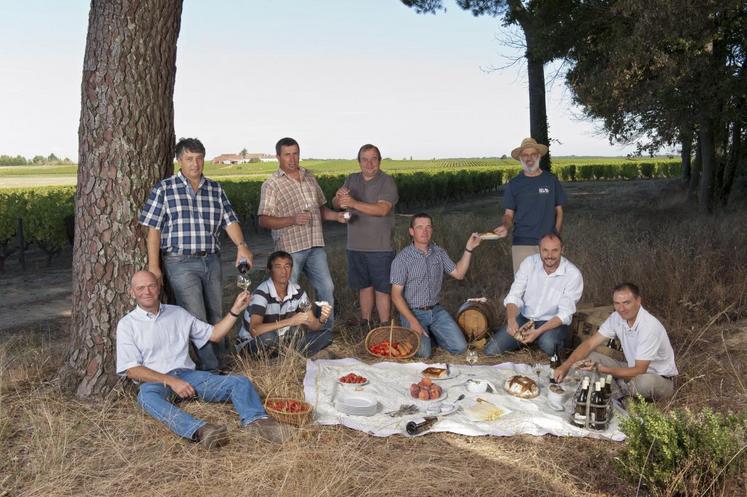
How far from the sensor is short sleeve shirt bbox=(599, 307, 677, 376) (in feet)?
15.6

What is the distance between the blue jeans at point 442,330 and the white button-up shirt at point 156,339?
7.07 feet

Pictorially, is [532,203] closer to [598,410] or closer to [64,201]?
[598,410]

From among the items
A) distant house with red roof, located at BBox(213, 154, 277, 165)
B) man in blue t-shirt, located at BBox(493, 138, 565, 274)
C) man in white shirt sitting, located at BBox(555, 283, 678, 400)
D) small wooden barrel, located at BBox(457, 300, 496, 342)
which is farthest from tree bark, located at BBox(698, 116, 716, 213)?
distant house with red roof, located at BBox(213, 154, 277, 165)

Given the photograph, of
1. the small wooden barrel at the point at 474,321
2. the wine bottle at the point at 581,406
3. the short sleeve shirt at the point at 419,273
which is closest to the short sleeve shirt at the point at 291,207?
the short sleeve shirt at the point at 419,273

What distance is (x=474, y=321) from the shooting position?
254 inches

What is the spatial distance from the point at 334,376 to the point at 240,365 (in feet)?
2.46

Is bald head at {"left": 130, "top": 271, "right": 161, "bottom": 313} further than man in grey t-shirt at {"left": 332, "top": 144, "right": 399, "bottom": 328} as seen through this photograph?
No

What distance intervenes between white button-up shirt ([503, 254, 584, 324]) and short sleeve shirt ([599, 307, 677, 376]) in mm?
826

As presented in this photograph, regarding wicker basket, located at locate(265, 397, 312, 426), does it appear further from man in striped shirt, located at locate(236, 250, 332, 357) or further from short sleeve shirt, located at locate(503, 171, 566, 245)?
short sleeve shirt, located at locate(503, 171, 566, 245)

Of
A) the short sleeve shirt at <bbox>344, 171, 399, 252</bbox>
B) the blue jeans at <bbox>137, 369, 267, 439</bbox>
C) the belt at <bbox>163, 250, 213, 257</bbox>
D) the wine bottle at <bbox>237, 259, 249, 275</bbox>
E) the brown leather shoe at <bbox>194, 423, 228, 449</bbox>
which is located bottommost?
the brown leather shoe at <bbox>194, 423, 228, 449</bbox>

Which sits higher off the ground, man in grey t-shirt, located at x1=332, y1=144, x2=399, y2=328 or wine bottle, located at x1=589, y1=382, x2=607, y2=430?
man in grey t-shirt, located at x1=332, y1=144, x2=399, y2=328

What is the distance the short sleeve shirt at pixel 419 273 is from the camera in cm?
623

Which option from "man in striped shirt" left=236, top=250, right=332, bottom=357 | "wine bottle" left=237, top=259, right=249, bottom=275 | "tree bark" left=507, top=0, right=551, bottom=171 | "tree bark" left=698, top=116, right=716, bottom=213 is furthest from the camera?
"tree bark" left=507, top=0, right=551, bottom=171

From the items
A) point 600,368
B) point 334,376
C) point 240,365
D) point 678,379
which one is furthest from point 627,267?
point 240,365
